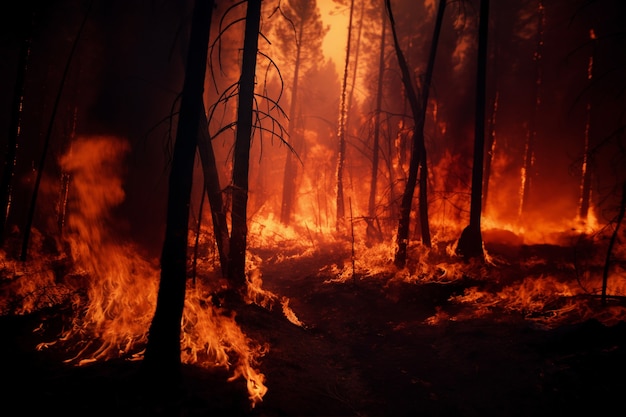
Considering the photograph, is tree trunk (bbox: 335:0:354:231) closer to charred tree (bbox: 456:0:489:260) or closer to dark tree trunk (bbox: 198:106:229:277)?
charred tree (bbox: 456:0:489:260)

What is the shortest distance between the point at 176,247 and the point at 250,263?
8.79m

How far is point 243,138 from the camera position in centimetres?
844

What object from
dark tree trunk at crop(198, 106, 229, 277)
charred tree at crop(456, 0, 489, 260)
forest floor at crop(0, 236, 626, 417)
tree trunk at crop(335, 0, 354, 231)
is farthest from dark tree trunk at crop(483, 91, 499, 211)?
dark tree trunk at crop(198, 106, 229, 277)

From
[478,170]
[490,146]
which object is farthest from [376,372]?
[490,146]

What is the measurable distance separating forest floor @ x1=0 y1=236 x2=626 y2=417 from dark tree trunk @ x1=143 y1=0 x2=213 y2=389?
1.16ft

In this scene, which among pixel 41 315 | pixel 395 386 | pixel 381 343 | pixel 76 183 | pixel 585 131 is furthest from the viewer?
pixel 585 131

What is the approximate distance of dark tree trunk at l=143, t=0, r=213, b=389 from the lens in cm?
424

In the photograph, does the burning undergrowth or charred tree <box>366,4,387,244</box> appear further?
charred tree <box>366,4,387,244</box>

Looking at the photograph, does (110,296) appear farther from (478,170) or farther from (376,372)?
(478,170)

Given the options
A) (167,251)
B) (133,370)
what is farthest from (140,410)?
(167,251)

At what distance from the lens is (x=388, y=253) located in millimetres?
13742

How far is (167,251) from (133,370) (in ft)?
5.93

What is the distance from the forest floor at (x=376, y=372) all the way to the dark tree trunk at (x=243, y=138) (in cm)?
134

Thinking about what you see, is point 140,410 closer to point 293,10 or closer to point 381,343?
point 381,343
